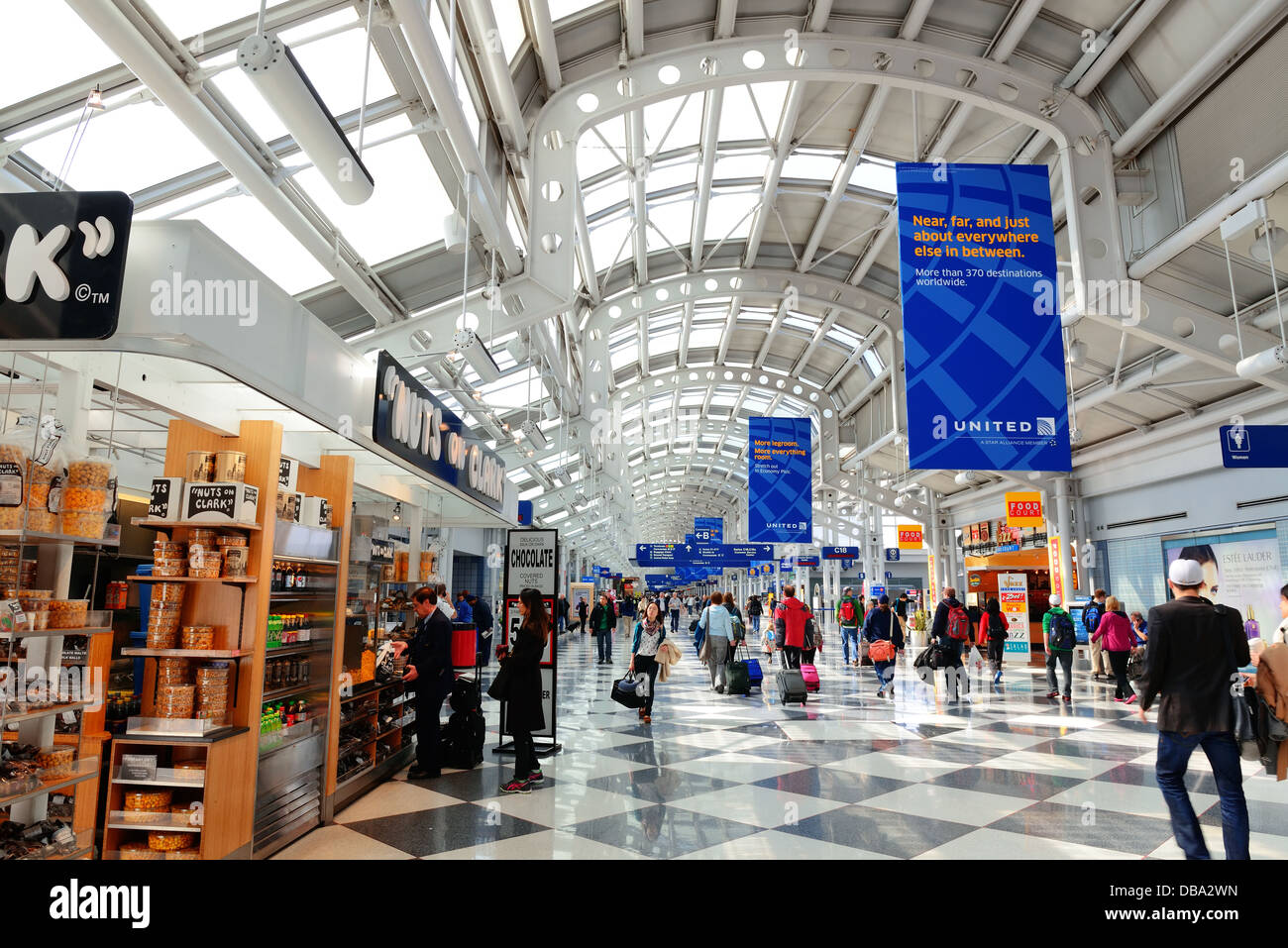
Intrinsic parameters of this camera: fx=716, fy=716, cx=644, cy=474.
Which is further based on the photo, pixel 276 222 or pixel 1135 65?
pixel 1135 65

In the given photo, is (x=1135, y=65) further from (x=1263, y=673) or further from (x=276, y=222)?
(x=276, y=222)

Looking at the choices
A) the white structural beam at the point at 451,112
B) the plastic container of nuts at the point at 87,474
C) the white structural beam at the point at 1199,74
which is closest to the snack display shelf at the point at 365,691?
the plastic container of nuts at the point at 87,474

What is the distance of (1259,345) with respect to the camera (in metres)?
9.79

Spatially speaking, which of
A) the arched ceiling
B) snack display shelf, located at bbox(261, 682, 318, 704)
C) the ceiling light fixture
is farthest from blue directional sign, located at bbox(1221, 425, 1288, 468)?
snack display shelf, located at bbox(261, 682, 318, 704)

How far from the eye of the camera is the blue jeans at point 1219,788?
138 inches

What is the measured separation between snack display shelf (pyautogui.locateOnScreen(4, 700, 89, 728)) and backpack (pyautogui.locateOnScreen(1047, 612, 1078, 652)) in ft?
38.1

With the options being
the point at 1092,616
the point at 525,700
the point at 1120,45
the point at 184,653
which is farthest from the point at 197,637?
the point at 1092,616

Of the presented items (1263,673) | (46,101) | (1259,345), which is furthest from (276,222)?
(1259,345)

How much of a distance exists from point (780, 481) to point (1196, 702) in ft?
43.2

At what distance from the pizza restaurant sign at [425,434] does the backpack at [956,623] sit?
655 centimetres

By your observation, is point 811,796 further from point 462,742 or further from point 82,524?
point 82,524

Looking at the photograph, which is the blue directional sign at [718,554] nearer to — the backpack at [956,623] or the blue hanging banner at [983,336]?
the backpack at [956,623]
